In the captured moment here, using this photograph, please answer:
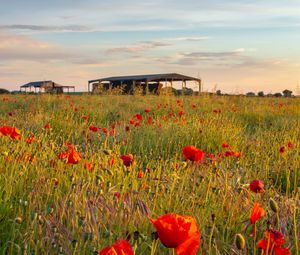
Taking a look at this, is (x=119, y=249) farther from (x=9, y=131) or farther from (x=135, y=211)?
(x=9, y=131)

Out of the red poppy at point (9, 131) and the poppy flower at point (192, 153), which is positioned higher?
the red poppy at point (9, 131)

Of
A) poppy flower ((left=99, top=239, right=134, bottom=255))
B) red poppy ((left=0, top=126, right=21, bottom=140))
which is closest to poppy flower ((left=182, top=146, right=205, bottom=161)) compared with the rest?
red poppy ((left=0, top=126, right=21, bottom=140))

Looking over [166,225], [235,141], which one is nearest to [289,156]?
[235,141]

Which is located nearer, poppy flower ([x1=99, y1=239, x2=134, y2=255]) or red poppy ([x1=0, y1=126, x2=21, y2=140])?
poppy flower ([x1=99, y1=239, x2=134, y2=255])

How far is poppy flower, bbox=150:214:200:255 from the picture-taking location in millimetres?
1242

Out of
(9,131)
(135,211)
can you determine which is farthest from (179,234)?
(9,131)

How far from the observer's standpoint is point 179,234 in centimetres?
126

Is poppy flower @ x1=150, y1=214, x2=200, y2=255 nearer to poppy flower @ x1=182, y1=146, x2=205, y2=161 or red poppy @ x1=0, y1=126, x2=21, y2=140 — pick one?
poppy flower @ x1=182, y1=146, x2=205, y2=161

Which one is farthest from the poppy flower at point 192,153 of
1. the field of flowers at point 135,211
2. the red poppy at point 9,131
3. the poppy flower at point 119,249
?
the poppy flower at point 119,249

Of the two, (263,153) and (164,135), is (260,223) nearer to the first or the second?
(263,153)

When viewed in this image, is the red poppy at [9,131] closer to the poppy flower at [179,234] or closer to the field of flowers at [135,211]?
the field of flowers at [135,211]

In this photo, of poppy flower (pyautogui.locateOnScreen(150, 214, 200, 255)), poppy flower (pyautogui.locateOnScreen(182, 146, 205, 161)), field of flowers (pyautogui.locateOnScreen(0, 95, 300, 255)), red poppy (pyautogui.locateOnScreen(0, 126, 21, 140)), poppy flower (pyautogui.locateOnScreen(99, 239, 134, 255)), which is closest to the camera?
poppy flower (pyautogui.locateOnScreen(99, 239, 134, 255))

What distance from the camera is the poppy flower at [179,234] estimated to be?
1242mm

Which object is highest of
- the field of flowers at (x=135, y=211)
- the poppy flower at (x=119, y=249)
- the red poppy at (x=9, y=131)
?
the red poppy at (x=9, y=131)
